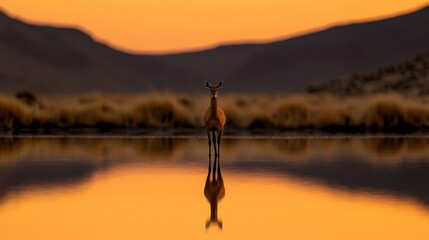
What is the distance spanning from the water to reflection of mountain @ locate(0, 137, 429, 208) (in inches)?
0.8

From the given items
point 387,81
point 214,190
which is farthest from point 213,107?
point 387,81

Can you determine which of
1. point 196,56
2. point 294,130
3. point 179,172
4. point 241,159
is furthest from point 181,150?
point 196,56

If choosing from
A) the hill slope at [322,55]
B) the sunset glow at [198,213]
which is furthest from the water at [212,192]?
the hill slope at [322,55]

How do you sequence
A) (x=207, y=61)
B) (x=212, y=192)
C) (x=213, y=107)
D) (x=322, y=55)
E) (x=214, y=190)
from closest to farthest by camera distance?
(x=212, y=192), (x=214, y=190), (x=213, y=107), (x=322, y=55), (x=207, y=61)

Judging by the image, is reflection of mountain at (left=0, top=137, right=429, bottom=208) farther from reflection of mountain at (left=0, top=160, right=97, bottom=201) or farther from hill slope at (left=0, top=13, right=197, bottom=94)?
hill slope at (left=0, top=13, right=197, bottom=94)

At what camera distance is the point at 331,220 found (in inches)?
381

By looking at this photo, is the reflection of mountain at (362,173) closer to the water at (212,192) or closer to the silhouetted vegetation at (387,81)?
the water at (212,192)

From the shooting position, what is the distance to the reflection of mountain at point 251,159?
43.4 feet

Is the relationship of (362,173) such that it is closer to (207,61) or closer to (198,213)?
(198,213)

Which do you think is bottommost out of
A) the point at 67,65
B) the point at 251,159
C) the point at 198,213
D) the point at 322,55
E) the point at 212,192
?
the point at 198,213

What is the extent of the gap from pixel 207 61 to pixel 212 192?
3820 inches

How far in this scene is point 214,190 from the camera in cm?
1219

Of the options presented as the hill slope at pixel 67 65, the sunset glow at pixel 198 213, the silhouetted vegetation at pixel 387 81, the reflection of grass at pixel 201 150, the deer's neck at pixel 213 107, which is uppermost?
the hill slope at pixel 67 65

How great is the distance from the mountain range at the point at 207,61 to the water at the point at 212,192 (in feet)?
249
